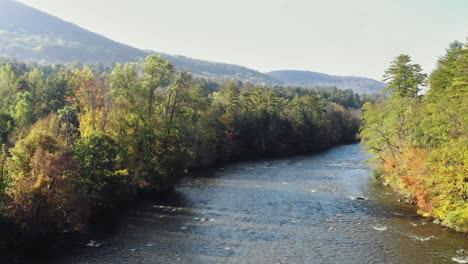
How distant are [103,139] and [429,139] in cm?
3788

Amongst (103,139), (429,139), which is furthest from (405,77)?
(103,139)

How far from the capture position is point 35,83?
262ft

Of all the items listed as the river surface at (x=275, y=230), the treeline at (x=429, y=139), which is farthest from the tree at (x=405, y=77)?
the river surface at (x=275, y=230)

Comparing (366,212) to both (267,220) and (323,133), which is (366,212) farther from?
(323,133)

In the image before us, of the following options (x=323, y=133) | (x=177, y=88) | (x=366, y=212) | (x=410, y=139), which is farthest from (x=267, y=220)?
(x=323, y=133)

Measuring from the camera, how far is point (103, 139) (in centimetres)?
4491

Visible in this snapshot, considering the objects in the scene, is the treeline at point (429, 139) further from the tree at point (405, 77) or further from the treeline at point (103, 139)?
the treeline at point (103, 139)

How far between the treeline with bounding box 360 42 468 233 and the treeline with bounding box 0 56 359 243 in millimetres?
29353

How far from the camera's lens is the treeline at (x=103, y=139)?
35125 millimetres

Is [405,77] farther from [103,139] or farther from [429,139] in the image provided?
[103,139]

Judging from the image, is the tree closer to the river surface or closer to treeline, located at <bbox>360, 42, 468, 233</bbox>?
treeline, located at <bbox>360, 42, 468, 233</bbox>

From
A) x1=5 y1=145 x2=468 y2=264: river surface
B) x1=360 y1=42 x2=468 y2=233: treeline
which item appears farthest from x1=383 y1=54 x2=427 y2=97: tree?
x1=5 y1=145 x2=468 y2=264: river surface

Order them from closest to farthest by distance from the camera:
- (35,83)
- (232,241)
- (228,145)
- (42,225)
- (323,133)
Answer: (42,225) → (232,241) → (35,83) → (228,145) → (323,133)

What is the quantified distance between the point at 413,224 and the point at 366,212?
19.1 feet
